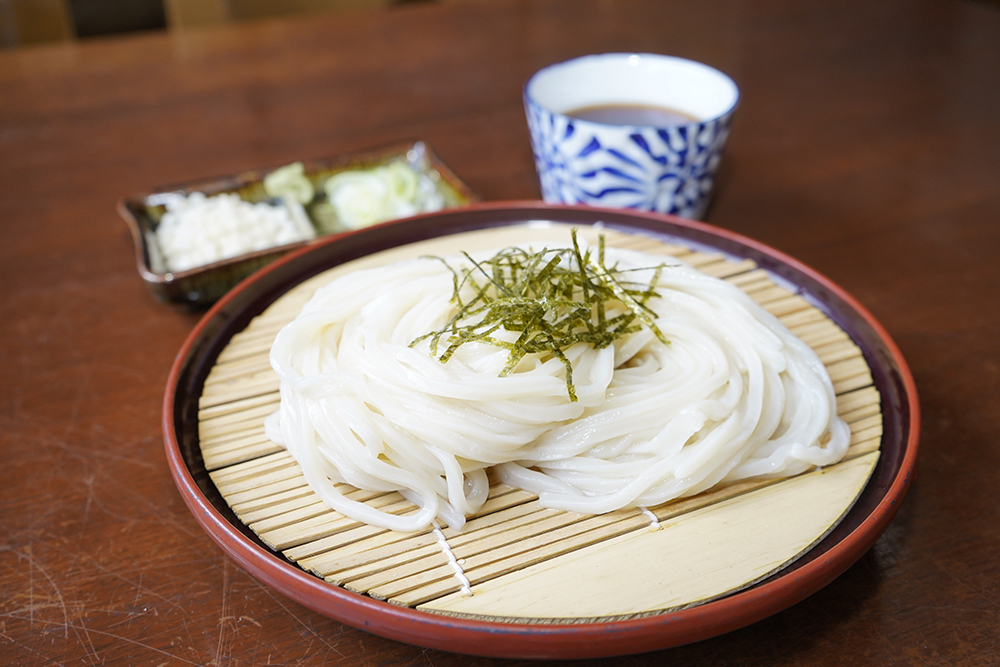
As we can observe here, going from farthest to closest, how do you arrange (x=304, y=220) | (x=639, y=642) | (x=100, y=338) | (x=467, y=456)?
1. (x=304, y=220)
2. (x=100, y=338)
3. (x=467, y=456)
4. (x=639, y=642)

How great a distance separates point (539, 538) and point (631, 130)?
1106 millimetres

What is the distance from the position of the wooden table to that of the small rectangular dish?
0.12 meters

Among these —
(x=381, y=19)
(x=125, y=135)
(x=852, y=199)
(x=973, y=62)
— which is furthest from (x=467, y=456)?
(x=973, y=62)

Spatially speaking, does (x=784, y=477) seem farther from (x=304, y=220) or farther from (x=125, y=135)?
(x=125, y=135)

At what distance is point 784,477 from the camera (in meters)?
1.29

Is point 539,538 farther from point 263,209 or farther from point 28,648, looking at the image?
point 263,209

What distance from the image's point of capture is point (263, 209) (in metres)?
2.12

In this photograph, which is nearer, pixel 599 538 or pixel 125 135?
pixel 599 538

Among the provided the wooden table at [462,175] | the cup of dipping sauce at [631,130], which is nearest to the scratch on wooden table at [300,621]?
the wooden table at [462,175]

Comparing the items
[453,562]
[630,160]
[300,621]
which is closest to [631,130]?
[630,160]

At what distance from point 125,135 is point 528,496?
2091 mm

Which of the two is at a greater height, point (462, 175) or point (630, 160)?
point (630, 160)

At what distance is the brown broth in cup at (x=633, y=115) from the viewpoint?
2.20 metres

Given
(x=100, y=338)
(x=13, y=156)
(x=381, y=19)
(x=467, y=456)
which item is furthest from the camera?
(x=381, y=19)
